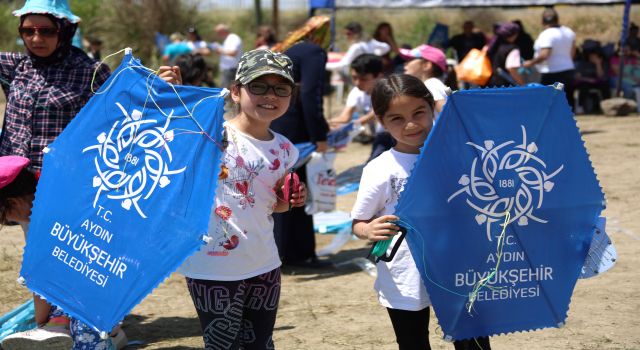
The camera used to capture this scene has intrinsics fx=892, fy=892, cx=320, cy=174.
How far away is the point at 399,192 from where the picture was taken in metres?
3.50

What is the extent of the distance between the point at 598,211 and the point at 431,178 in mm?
744

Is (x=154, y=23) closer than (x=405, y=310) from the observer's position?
No

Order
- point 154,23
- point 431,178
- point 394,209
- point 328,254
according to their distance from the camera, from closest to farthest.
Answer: point 431,178 < point 394,209 < point 328,254 < point 154,23

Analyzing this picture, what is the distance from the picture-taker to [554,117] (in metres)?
3.39

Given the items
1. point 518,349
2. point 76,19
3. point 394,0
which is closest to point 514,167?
point 518,349

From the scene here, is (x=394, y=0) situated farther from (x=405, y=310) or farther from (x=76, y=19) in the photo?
(x=405, y=310)

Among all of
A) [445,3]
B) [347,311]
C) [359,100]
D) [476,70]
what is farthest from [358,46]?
[347,311]

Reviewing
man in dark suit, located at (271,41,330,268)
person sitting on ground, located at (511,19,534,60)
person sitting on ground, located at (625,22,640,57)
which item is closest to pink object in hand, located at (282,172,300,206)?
man in dark suit, located at (271,41,330,268)

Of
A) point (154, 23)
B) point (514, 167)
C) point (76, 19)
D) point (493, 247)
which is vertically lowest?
point (154, 23)

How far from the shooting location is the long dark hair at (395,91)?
3.55 meters

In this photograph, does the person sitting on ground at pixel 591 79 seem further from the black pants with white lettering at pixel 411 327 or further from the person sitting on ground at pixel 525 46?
the black pants with white lettering at pixel 411 327

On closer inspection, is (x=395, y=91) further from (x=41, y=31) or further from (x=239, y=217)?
(x=41, y=31)

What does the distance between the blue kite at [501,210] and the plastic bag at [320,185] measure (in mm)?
3678

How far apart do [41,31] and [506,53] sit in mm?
9550
